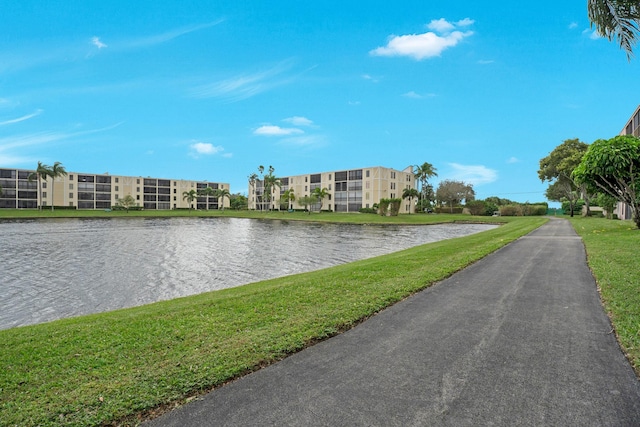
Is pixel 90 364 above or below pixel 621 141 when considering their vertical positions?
below

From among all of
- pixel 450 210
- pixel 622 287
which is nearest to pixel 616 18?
pixel 622 287

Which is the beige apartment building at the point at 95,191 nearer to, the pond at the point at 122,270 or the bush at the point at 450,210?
the bush at the point at 450,210

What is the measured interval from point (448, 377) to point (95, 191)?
122008 millimetres

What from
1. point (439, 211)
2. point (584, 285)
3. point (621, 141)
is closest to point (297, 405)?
point (584, 285)

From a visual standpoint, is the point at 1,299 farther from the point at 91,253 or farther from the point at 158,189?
the point at 158,189

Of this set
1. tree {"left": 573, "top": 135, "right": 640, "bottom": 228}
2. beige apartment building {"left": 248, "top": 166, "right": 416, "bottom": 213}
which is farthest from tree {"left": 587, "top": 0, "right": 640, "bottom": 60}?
beige apartment building {"left": 248, "top": 166, "right": 416, "bottom": 213}

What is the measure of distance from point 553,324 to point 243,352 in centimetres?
498

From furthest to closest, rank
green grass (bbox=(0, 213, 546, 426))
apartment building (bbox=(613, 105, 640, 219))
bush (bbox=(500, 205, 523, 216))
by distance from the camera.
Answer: bush (bbox=(500, 205, 523, 216)) → apartment building (bbox=(613, 105, 640, 219)) → green grass (bbox=(0, 213, 546, 426))

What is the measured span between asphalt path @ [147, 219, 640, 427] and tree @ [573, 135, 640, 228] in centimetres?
1780

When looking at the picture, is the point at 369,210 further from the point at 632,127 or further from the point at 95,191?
the point at 95,191

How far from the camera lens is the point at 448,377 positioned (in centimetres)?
387

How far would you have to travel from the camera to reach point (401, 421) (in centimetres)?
310

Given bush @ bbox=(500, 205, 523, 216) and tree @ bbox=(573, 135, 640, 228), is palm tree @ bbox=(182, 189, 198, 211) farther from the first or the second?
tree @ bbox=(573, 135, 640, 228)

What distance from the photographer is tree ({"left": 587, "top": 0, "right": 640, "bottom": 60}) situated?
962 centimetres
